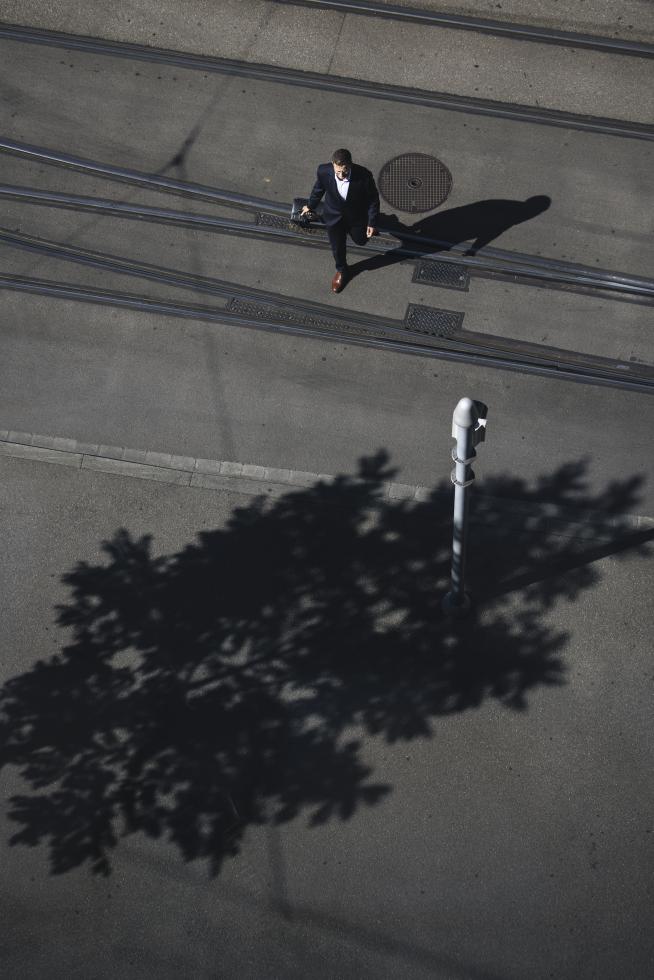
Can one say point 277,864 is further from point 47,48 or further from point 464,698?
point 47,48

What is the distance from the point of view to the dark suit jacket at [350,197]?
30.3ft

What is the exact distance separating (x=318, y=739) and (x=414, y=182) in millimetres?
6641

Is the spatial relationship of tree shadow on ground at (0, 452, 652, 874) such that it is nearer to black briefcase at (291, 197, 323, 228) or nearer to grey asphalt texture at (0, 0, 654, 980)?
grey asphalt texture at (0, 0, 654, 980)

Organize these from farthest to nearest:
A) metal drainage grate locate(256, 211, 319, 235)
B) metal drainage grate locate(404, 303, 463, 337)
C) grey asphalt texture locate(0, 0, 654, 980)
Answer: metal drainage grate locate(256, 211, 319, 235), metal drainage grate locate(404, 303, 463, 337), grey asphalt texture locate(0, 0, 654, 980)

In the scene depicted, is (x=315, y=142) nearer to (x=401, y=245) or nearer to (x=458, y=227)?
(x=401, y=245)

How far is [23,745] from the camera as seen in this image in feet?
28.5

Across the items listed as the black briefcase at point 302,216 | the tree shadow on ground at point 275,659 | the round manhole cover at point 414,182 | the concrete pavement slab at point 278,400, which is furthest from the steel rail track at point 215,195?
the tree shadow on ground at point 275,659

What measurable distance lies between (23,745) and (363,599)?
3500 millimetres

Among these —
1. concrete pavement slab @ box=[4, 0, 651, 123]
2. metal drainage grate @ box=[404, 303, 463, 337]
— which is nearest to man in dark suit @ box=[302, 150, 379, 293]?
metal drainage grate @ box=[404, 303, 463, 337]

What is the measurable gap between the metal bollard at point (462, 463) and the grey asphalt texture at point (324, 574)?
76 cm

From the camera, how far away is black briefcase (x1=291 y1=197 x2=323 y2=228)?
10.0 metres

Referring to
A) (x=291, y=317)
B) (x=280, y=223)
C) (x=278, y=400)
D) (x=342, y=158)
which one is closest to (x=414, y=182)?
(x=280, y=223)

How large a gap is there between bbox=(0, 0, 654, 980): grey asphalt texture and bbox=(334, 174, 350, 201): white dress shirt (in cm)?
145

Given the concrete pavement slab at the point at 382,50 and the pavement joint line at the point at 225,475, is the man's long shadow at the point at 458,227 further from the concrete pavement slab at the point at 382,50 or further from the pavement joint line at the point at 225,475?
the pavement joint line at the point at 225,475
